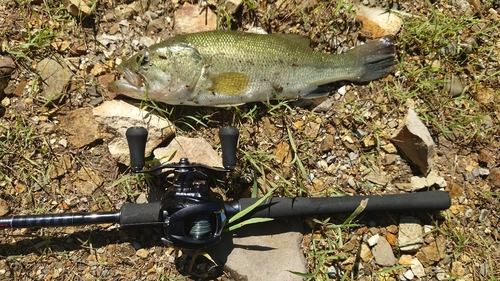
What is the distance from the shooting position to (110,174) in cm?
384

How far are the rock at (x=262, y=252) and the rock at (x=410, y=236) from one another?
962 millimetres

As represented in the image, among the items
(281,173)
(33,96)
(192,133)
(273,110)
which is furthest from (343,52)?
(33,96)

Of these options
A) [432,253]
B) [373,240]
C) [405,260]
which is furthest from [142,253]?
[432,253]

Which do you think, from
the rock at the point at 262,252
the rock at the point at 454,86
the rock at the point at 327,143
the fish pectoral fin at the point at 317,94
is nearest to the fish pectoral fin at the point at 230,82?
the fish pectoral fin at the point at 317,94

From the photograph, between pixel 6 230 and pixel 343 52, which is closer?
pixel 6 230

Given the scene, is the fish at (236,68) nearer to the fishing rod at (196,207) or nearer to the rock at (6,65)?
the fishing rod at (196,207)

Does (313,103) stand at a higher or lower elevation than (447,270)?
higher

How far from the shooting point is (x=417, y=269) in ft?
12.6

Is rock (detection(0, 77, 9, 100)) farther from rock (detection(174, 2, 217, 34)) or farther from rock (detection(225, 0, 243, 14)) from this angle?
rock (detection(225, 0, 243, 14))

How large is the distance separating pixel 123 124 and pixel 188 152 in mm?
632

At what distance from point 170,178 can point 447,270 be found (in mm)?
2748

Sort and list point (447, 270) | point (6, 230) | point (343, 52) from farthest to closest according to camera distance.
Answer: point (343, 52) < point (447, 270) < point (6, 230)

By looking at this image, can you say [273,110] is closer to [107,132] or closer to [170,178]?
[170,178]

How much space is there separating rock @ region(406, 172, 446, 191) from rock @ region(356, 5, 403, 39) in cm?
148
